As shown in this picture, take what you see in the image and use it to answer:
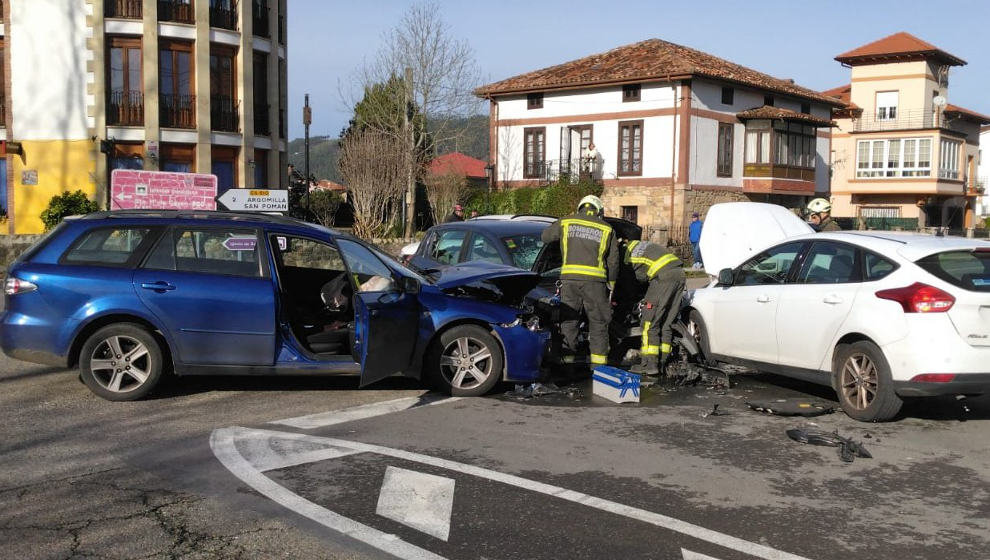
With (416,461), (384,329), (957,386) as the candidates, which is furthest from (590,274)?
(416,461)

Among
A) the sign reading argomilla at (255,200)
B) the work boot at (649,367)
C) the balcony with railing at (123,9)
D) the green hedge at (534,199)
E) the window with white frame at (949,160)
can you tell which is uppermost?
the balcony with railing at (123,9)

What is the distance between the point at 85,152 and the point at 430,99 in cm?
1407

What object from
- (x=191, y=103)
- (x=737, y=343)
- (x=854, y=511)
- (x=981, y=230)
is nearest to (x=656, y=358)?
(x=737, y=343)

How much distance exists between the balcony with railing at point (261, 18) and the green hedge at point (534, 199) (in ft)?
42.1

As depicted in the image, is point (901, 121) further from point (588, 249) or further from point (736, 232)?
point (588, 249)

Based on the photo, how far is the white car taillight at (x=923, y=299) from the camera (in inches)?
277

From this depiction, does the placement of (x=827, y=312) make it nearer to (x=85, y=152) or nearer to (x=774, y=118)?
(x=85, y=152)

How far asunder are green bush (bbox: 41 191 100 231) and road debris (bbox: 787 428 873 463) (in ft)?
78.7

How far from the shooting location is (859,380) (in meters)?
7.57

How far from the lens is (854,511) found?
5277 millimetres

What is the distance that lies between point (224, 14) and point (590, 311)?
2522 centimetres

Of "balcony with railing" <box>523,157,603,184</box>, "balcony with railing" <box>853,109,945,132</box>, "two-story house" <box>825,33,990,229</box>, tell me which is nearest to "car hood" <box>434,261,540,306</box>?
"balcony with railing" <box>523,157,603,184</box>

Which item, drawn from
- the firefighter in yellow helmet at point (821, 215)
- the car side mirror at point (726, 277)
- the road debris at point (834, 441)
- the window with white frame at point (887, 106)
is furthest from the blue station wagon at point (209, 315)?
the window with white frame at point (887, 106)

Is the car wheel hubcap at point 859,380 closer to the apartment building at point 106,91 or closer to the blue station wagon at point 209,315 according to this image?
the blue station wagon at point 209,315
